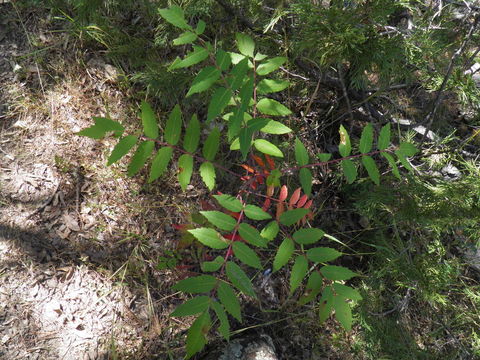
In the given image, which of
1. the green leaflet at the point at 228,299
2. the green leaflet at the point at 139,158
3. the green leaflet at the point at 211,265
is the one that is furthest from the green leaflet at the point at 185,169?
the green leaflet at the point at 228,299

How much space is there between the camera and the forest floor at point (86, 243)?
2215mm

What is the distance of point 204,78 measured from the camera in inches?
60.9

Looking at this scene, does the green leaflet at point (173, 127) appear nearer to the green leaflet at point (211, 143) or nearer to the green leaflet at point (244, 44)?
the green leaflet at point (211, 143)

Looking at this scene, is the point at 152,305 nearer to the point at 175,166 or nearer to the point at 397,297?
the point at 175,166

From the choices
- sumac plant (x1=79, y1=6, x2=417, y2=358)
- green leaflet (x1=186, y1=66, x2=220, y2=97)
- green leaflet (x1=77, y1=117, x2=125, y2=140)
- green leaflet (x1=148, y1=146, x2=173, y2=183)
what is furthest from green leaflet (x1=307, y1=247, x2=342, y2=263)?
green leaflet (x1=77, y1=117, x2=125, y2=140)

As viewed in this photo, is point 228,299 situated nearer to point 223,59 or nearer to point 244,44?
point 223,59

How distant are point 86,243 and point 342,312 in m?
1.65

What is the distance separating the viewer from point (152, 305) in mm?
2373

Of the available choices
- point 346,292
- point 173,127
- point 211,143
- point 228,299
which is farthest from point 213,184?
point 346,292

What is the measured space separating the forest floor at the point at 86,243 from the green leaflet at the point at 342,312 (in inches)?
34.0

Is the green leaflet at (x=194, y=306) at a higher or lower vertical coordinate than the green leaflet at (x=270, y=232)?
lower

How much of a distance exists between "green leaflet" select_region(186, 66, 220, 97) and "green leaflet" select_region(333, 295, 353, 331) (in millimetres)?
1085

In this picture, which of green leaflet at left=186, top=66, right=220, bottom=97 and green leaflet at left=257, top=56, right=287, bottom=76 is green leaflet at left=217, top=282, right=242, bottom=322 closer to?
green leaflet at left=186, top=66, right=220, bottom=97

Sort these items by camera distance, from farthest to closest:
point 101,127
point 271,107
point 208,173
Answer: point 271,107
point 208,173
point 101,127
